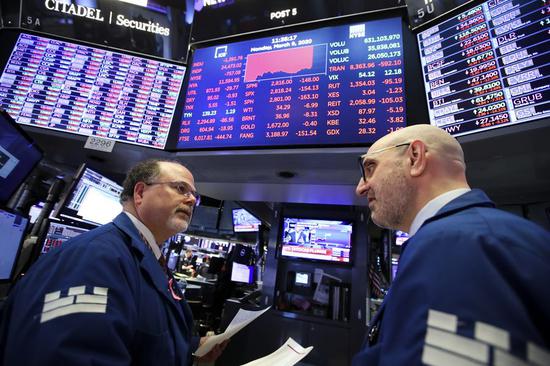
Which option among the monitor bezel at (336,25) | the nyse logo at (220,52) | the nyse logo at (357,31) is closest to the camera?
the monitor bezel at (336,25)

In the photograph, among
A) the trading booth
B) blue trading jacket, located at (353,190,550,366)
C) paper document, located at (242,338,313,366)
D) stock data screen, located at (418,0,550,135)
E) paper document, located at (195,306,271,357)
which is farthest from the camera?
the trading booth

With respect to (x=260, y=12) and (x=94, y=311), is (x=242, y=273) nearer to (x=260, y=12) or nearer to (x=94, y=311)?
(x=260, y=12)

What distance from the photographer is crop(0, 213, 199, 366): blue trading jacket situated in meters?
0.66

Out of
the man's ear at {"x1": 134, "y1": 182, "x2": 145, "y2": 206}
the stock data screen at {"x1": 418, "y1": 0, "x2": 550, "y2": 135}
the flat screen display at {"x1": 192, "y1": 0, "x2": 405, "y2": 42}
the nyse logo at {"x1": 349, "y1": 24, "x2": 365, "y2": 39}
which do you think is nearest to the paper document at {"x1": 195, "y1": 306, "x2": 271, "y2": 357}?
the man's ear at {"x1": 134, "y1": 182, "x2": 145, "y2": 206}

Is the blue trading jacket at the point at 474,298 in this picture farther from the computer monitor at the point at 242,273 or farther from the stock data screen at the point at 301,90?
the computer monitor at the point at 242,273

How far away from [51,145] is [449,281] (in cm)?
309

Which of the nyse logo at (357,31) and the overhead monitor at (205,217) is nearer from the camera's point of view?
the nyse logo at (357,31)

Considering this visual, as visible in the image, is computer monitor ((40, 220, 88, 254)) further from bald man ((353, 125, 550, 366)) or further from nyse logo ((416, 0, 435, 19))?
nyse logo ((416, 0, 435, 19))

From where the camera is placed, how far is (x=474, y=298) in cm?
46

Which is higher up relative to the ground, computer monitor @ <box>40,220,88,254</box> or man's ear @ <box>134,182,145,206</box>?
man's ear @ <box>134,182,145,206</box>

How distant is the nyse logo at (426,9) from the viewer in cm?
201

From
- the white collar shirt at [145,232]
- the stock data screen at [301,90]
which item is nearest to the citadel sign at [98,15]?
the stock data screen at [301,90]

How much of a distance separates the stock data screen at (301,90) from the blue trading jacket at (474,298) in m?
1.37

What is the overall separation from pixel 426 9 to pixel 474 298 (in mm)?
2354
